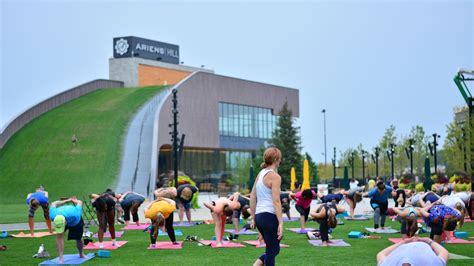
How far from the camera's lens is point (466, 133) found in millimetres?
48438

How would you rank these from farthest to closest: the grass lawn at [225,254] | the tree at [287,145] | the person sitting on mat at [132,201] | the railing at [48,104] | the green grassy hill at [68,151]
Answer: the tree at [287,145] → the railing at [48,104] → the green grassy hill at [68,151] → the person sitting on mat at [132,201] → the grass lawn at [225,254]

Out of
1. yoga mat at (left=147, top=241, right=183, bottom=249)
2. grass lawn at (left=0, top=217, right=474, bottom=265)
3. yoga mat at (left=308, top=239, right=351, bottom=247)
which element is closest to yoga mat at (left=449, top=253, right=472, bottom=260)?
grass lawn at (left=0, top=217, right=474, bottom=265)

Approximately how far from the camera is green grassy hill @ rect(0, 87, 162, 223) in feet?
194

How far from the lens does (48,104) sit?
7988cm

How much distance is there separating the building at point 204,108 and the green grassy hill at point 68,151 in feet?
15.7

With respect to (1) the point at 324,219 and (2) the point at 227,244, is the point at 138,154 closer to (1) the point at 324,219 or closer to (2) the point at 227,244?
(2) the point at 227,244

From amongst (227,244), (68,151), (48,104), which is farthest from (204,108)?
(227,244)

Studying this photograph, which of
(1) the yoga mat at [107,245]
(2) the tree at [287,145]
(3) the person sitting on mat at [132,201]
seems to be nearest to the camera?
(1) the yoga mat at [107,245]

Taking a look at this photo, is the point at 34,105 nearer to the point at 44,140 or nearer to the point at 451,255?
the point at 44,140

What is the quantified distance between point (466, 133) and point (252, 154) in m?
49.6

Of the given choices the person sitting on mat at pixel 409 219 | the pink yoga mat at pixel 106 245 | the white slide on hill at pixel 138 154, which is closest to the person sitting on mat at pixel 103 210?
the pink yoga mat at pixel 106 245

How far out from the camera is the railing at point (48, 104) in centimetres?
7206

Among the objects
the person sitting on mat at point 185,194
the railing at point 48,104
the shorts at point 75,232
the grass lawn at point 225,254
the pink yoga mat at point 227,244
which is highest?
the railing at point 48,104

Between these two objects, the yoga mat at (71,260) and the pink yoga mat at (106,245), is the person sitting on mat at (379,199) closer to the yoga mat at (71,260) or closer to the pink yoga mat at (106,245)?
the pink yoga mat at (106,245)
